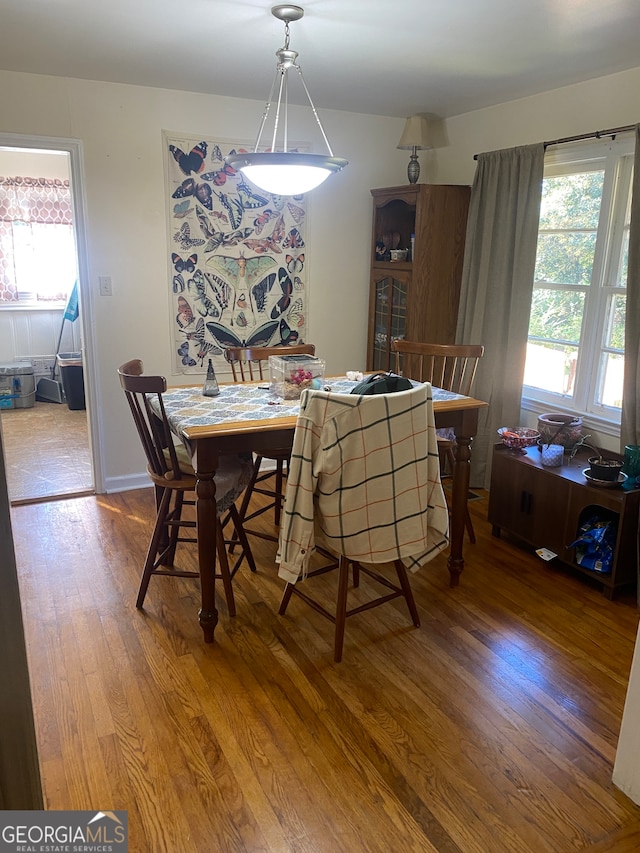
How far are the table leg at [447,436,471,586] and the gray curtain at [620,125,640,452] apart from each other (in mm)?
857

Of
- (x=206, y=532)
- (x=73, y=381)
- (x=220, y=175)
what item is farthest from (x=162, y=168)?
(x=73, y=381)

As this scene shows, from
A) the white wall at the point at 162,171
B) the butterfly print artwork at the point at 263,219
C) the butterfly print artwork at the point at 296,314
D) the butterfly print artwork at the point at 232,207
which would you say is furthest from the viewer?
the butterfly print artwork at the point at 296,314

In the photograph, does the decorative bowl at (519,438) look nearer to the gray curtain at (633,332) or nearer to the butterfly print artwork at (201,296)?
the gray curtain at (633,332)

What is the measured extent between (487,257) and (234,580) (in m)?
2.39

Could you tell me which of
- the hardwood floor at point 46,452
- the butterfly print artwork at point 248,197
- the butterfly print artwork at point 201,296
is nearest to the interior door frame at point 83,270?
the hardwood floor at point 46,452

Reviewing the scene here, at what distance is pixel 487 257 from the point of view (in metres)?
3.80

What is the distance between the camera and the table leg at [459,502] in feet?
9.14

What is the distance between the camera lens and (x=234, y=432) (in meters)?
2.28

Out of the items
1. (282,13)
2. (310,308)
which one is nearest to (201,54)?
(282,13)

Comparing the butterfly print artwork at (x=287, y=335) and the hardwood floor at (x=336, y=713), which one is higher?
the butterfly print artwork at (x=287, y=335)

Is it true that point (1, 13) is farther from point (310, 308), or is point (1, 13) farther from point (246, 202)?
point (310, 308)

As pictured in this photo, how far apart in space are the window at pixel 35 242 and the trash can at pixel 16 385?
2.10ft

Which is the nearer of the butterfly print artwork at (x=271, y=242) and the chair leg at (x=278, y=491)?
the chair leg at (x=278, y=491)

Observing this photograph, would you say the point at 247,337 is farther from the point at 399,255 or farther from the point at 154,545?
the point at 154,545
